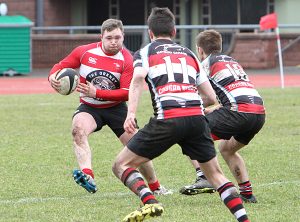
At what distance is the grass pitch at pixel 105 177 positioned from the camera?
853cm

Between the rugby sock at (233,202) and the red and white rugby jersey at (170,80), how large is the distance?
2.18 ft

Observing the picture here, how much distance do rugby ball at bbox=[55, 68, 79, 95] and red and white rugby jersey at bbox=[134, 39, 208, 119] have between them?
1.69 meters

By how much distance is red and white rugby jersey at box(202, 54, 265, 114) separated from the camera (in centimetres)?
934

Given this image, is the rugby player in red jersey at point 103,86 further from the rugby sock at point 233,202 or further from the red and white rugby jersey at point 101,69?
the rugby sock at point 233,202

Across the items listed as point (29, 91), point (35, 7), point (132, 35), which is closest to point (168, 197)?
point (29, 91)

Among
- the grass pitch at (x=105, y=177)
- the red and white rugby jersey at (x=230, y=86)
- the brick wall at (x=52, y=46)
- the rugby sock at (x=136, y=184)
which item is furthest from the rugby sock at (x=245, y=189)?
the brick wall at (x=52, y=46)

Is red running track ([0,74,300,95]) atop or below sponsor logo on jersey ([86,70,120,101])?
below

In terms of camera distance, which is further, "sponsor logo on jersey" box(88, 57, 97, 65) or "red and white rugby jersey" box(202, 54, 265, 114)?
"sponsor logo on jersey" box(88, 57, 97, 65)

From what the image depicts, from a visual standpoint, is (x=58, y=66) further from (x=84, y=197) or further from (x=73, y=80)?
(x=84, y=197)

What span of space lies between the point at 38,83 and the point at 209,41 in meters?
20.4

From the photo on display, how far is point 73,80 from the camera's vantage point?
943 cm

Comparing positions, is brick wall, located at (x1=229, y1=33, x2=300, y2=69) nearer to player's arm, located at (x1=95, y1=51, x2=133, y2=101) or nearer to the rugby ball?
player's arm, located at (x1=95, y1=51, x2=133, y2=101)

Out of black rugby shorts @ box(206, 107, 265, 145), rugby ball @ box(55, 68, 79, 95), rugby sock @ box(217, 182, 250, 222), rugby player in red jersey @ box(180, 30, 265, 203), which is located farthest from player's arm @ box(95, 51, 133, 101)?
Answer: rugby sock @ box(217, 182, 250, 222)

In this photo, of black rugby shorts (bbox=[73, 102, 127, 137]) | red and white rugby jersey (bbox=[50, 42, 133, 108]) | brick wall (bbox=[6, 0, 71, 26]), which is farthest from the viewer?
brick wall (bbox=[6, 0, 71, 26])
